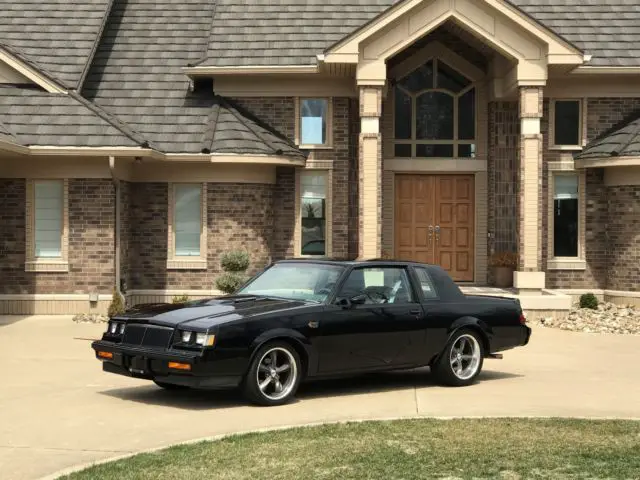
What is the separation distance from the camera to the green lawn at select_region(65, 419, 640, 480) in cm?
690

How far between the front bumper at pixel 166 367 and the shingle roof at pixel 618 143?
43.2 feet

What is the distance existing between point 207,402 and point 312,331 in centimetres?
121

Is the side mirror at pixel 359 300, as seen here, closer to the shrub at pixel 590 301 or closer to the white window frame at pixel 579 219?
the shrub at pixel 590 301

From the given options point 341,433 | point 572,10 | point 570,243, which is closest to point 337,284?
point 341,433

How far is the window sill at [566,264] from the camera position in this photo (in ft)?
72.0

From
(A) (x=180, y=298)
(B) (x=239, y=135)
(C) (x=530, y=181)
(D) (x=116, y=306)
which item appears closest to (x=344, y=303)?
(D) (x=116, y=306)

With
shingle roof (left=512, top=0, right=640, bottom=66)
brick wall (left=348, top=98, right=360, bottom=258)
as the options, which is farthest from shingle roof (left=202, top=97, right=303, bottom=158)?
shingle roof (left=512, top=0, right=640, bottom=66)

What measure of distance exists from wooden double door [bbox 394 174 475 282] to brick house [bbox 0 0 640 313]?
0.14 feet

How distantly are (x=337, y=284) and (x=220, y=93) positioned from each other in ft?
39.9

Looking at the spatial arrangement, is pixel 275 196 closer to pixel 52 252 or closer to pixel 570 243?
pixel 52 252

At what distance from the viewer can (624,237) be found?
21.2m

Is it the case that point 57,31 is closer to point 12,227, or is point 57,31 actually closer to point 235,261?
point 12,227

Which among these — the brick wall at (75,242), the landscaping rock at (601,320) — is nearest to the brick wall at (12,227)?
the brick wall at (75,242)

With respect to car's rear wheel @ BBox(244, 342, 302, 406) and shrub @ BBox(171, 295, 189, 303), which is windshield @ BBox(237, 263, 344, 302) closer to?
car's rear wheel @ BBox(244, 342, 302, 406)
